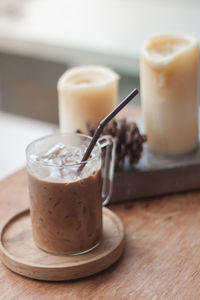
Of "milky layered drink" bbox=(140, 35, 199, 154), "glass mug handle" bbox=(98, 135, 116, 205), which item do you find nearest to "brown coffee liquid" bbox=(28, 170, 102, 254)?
"glass mug handle" bbox=(98, 135, 116, 205)

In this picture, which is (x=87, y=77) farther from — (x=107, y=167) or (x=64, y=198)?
(x=64, y=198)

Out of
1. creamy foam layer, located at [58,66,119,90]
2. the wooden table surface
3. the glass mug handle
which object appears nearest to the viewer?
the wooden table surface

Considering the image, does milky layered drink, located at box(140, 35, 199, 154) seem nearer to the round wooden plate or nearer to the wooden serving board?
the wooden serving board

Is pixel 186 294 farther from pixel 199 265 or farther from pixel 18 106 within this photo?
pixel 18 106

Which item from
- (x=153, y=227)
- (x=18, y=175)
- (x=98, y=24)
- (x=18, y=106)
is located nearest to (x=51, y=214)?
(x=153, y=227)

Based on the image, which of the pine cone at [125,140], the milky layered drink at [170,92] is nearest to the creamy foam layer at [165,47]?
the milky layered drink at [170,92]

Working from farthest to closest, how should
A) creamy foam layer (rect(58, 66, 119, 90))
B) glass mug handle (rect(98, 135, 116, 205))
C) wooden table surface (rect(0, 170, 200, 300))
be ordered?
1. creamy foam layer (rect(58, 66, 119, 90))
2. glass mug handle (rect(98, 135, 116, 205))
3. wooden table surface (rect(0, 170, 200, 300))
